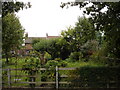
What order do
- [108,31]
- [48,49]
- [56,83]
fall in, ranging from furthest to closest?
1. [48,49]
2. [56,83]
3. [108,31]

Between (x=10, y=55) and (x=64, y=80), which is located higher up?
(x=10, y=55)

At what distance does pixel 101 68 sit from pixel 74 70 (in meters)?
1.25

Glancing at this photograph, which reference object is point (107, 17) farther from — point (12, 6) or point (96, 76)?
point (12, 6)

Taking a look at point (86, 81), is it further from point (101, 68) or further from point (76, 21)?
point (76, 21)

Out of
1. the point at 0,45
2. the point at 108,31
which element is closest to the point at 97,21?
the point at 108,31

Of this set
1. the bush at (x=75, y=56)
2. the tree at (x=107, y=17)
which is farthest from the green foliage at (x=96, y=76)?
the bush at (x=75, y=56)

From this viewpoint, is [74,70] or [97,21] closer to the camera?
[97,21]

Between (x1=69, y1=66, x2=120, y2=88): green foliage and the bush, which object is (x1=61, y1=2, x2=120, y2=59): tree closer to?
(x1=69, y1=66, x2=120, y2=88): green foliage

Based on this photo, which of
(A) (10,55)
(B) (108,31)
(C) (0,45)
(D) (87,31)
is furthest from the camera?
(A) (10,55)

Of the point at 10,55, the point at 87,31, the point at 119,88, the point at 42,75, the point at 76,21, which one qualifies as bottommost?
the point at 119,88

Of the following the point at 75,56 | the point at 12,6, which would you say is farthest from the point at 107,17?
the point at 75,56

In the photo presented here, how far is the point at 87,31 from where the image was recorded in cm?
799

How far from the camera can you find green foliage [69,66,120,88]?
27.0ft

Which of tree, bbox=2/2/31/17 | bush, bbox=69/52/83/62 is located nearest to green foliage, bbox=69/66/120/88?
tree, bbox=2/2/31/17
